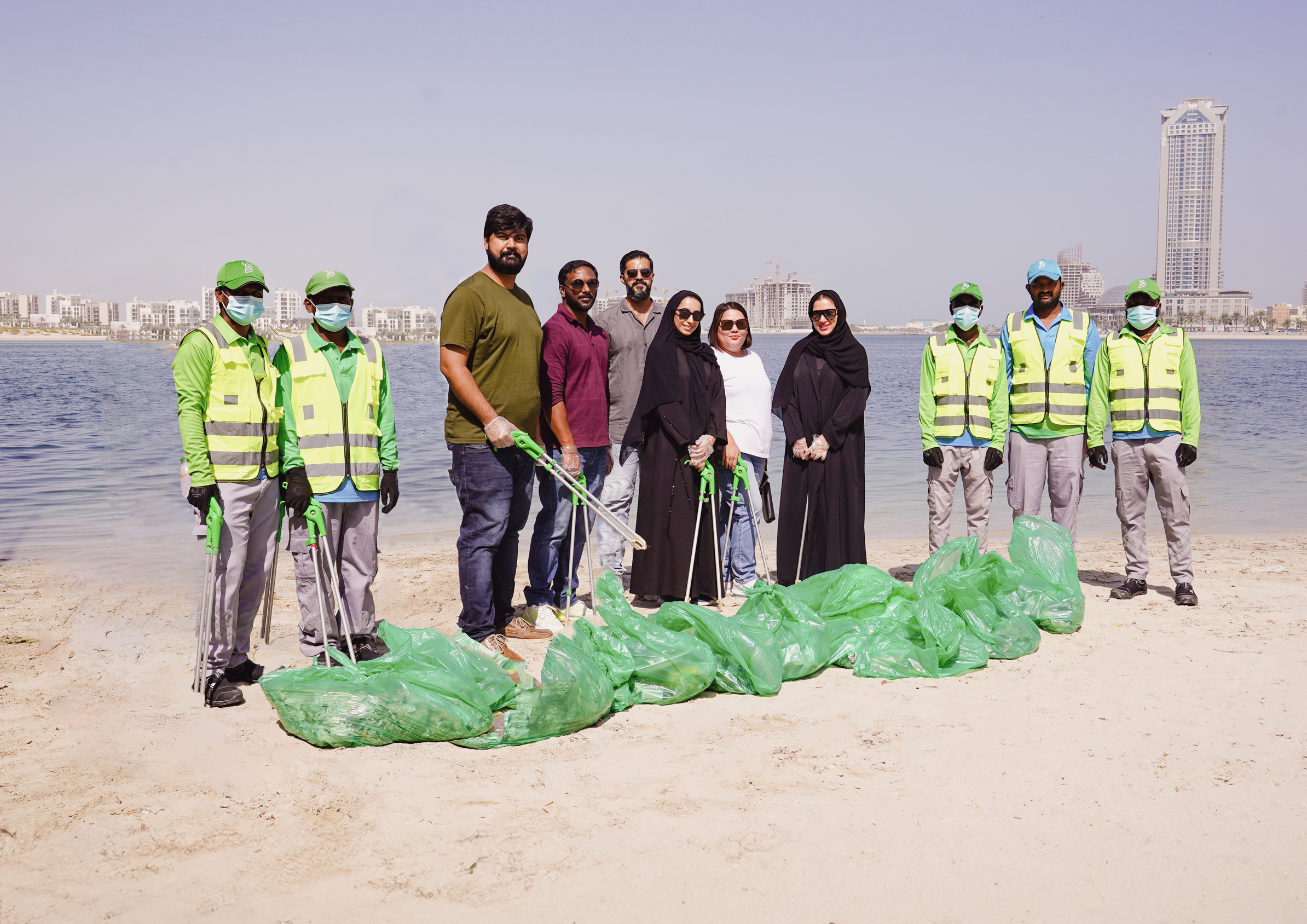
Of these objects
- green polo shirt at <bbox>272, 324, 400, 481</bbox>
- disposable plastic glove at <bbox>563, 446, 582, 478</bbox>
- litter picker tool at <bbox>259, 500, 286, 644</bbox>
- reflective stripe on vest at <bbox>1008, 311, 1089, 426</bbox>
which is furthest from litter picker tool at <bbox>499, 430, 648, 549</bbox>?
reflective stripe on vest at <bbox>1008, 311, 1089, 426</bbox>

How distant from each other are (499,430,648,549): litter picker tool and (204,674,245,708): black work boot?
1574 mm

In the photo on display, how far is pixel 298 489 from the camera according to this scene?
13.6 feet

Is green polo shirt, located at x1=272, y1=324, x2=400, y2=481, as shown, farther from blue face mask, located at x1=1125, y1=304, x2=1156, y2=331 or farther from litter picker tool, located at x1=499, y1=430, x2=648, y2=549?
blue face mask, located at x1=1125, y1=304, x2=1156, y2=331

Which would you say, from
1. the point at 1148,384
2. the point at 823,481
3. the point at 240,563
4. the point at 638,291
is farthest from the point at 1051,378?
the point at 240,563

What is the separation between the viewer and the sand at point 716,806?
2.60 meters

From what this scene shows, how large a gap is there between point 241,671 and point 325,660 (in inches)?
13.5

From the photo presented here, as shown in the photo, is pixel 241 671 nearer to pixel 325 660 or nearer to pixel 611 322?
pixel 325 660

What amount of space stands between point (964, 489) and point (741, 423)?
54.9 inches

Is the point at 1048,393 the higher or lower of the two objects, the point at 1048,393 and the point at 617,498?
the higher

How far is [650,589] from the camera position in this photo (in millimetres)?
5648

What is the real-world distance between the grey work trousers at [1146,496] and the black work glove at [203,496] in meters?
4.77

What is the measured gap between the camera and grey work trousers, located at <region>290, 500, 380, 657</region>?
14.3ft

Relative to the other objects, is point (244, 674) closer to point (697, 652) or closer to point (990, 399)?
point (697, 652)

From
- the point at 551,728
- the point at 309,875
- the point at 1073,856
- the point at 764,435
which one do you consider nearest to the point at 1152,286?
the point at 764,435
